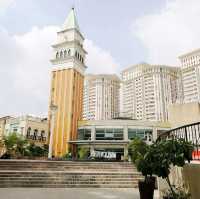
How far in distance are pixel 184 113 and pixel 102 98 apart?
94.3 m

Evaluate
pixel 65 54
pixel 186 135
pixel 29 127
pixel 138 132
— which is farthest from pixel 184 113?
pixel 65 54

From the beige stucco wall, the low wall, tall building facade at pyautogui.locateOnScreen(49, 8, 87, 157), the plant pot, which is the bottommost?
the plant pot

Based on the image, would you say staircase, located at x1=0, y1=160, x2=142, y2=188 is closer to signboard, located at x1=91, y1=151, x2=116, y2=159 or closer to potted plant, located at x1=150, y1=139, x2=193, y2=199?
potted plant, located at x1=150, y1=139, x2=193, y2=199

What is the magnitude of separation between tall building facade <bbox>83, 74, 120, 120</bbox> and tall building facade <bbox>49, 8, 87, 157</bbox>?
5445 centimetres

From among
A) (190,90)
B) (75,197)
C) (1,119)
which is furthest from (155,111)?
(75,197)

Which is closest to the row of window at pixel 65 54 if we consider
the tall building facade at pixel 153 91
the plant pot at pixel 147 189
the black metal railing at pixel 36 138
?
the black metal railing at pixel 36 138

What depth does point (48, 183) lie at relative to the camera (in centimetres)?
1191

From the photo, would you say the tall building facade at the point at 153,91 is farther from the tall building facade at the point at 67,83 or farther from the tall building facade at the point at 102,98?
the tall building facade at the point at 67,83

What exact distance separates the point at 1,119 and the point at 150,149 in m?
48.7

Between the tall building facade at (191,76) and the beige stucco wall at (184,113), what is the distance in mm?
87585

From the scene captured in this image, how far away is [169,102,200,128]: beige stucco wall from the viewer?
10.2m

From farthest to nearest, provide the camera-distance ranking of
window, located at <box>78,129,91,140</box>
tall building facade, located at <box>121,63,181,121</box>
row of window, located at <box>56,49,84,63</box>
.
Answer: tall building facade, located at <box>121,63,181,121</box> → row of window, located at <box>56,49,84,63</box> → window, located at <box>78,129,91,140</box>

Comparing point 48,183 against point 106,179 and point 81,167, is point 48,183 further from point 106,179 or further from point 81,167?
point 81,167

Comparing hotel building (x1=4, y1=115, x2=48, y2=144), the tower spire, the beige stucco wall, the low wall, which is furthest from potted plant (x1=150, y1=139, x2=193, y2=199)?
the tower spire
